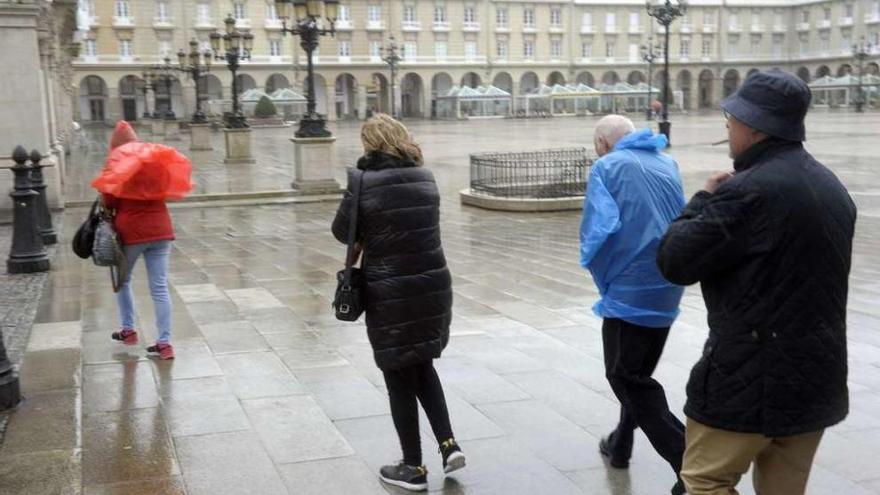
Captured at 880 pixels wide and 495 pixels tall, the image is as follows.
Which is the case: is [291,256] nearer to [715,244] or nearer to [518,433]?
[518,433]

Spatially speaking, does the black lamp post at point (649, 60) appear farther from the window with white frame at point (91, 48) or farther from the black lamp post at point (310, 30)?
the window with white frame at point (91, 48)

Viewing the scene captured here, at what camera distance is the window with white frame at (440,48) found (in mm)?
82625

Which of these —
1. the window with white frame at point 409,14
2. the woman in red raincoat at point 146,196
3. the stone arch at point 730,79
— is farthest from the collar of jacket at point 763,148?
the stone arch at point 730,79

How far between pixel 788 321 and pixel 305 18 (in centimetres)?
1720

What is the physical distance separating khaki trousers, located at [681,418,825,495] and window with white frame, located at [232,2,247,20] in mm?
77689

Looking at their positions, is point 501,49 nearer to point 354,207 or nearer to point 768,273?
point 354,207

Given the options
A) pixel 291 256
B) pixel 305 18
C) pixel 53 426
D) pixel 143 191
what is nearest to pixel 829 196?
pixel 53 426

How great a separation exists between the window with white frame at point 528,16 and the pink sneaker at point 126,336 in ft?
271

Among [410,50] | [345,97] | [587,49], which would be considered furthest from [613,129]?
[587,49]

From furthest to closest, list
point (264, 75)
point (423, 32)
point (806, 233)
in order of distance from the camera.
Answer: point (423, 32)
point (264, 75)
point (806, 233)

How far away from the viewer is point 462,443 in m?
4.69

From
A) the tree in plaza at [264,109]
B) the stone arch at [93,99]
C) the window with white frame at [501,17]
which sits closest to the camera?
the tree in plaza at [264,109]

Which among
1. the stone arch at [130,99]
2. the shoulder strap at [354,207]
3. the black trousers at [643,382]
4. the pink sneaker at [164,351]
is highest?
the stone arch at [130,99]

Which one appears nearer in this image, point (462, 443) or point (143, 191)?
point (462, 443)
